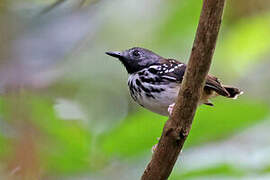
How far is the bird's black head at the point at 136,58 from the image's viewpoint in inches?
152

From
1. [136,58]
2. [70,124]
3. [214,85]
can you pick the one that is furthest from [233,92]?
[70,124]

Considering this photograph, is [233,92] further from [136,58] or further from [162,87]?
[136,58]

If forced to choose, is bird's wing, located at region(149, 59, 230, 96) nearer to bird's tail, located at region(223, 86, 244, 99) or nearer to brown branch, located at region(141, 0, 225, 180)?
bird's tail, located at region(223, 86, 244, 99)

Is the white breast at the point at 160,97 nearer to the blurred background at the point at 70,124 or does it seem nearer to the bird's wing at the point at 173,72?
the bird's wing at the point at 173,72

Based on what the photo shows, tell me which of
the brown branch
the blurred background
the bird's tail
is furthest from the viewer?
the bird's tail

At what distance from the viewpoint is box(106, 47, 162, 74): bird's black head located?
3.85m

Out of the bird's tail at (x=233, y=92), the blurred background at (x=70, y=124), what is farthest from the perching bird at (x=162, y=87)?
the blurred background at (x=70, y=124)

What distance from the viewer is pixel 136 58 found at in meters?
3.94

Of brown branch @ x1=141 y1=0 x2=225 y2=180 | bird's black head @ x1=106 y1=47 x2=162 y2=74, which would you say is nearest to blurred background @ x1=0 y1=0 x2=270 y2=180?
brown branch @ x1=141 y1=0 x2=225 y2=180

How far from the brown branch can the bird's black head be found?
1.58m

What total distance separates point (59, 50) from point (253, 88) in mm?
3849

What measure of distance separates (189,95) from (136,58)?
183 cm

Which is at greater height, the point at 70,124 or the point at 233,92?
the point at 70,124

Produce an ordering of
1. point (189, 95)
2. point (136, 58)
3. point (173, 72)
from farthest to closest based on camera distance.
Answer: point (136, 58) < point (173, 72) < point (189, 95)
